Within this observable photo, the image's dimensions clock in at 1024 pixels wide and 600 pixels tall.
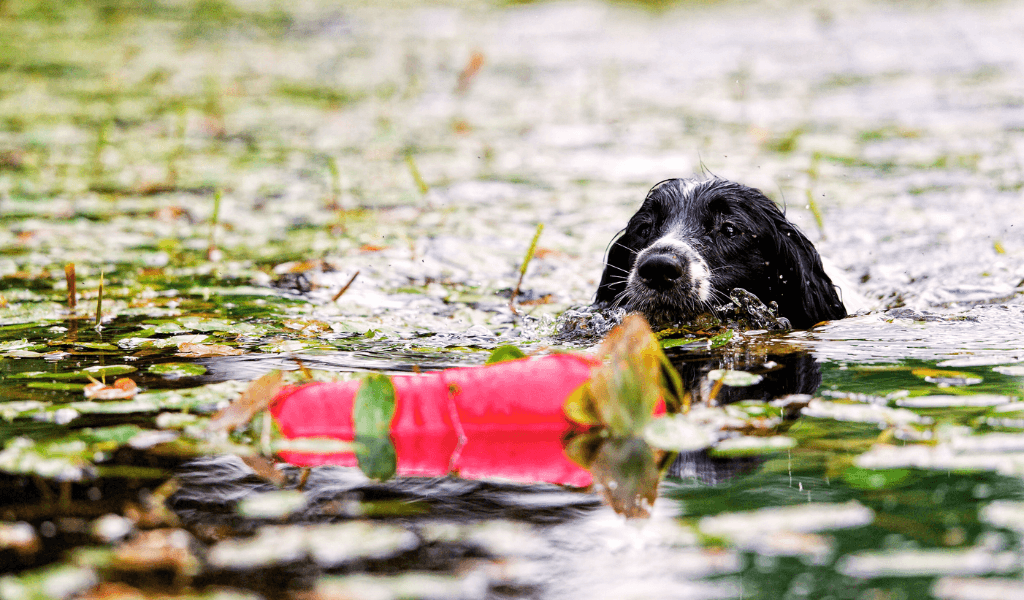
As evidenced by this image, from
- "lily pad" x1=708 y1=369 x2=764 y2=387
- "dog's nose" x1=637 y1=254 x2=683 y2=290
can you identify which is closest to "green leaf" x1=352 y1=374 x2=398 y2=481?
"lily pad" x1=708 y1=369 x2=764 y2=387

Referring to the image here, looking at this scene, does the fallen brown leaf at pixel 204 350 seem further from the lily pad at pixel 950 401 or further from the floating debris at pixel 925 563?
the floating debris at pixel 925 563

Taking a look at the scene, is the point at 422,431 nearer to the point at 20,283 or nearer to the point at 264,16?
the point at 20,283

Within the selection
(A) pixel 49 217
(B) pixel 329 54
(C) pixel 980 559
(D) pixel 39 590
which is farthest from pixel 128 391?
(B) pixel 329 54

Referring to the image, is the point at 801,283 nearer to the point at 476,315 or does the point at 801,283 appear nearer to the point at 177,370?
the point at 476,315

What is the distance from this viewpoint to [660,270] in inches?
164

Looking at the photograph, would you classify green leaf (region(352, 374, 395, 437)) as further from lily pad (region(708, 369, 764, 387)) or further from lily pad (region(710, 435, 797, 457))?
lily pad (region(708, 369, 764, 387))

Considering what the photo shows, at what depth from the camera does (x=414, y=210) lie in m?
7.60

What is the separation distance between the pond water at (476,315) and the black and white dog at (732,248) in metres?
0.29

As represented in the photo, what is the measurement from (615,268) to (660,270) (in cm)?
87

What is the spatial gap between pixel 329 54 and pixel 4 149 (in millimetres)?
8220

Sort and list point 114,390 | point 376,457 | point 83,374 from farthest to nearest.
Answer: point 83,374 < point 114,390 < point 376,457

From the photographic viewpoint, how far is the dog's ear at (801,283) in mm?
4693

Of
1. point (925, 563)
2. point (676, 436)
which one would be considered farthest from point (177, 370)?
point (925, 563)

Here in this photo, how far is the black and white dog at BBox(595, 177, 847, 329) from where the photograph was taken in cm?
446
